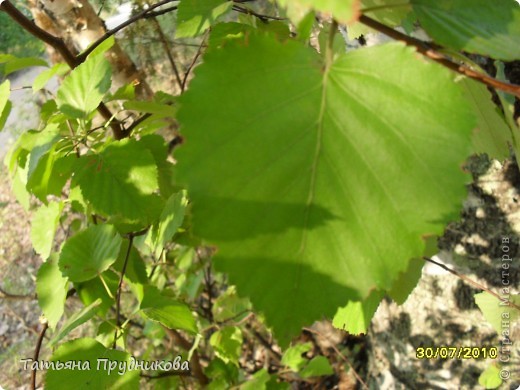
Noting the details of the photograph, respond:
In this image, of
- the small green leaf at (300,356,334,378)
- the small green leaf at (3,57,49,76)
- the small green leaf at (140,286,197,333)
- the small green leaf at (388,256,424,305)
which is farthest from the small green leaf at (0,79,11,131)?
the small green leaf at (300,356,334,378)

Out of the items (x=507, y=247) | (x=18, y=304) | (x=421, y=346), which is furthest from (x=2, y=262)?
(x=507, y=247)

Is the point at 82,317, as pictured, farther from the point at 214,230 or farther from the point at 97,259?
the point at 214,230

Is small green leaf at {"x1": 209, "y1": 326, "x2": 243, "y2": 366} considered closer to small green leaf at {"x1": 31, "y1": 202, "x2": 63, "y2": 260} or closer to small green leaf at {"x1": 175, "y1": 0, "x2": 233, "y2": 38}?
small green leaf at {"x1": 31, "y1": 202, "x2": 63, "y2": 260}

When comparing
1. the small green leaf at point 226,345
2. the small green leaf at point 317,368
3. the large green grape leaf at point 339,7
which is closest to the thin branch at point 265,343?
Result: the small green leaf at point 317,368

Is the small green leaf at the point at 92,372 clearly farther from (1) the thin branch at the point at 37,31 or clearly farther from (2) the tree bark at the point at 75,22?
(2) the tree bark at the point at 75,22

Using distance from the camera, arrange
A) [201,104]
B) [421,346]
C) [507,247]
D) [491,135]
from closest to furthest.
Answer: [201,104], [491,135], [507,247], [421,346]
